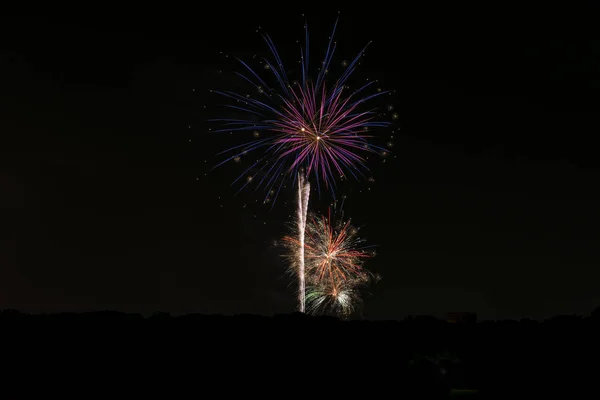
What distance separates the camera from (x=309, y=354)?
80.4ft

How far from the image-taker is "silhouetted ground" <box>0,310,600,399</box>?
2272 cm

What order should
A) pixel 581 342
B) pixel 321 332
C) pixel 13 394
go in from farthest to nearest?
pixel 581 342 → pixel 321 332 → pixel 13 394

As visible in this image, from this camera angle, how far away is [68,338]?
22688mm

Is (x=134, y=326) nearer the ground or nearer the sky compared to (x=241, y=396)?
nearer the sky

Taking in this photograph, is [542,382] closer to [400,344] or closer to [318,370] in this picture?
[400,344]

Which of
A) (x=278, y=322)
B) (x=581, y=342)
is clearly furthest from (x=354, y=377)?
(x=581, y=342)

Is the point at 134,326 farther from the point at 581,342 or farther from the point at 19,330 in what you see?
the point at 581,342

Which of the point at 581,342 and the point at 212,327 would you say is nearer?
the point at 212,327

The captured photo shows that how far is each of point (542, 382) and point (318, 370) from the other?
836cm

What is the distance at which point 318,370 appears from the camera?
24484 mm

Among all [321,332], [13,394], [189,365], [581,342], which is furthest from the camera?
[581,342]

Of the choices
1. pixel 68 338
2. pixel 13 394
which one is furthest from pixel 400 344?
pixel 13 394

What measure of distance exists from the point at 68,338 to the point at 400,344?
1125 cm

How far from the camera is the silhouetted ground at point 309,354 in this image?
22719 millimetres
